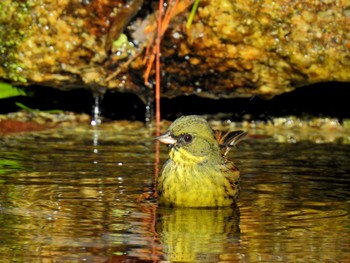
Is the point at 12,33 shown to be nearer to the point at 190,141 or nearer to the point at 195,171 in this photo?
the point at 190,141

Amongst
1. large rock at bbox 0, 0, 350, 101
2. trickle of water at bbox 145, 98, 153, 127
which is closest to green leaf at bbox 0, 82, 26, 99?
large rock at bbox 0, 0, 350, 101

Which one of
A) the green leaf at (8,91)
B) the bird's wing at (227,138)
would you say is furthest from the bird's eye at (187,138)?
the green leaf at (8,91)

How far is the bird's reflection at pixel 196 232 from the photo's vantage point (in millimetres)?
5133

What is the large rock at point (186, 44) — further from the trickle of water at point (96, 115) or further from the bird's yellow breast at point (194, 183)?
the bird's yellow breast at point (194, 183)

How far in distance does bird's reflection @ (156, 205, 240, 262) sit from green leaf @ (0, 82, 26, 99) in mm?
3632

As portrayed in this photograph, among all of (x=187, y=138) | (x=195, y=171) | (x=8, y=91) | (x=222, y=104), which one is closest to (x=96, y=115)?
(x=8, y=91)

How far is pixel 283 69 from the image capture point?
9.20 m

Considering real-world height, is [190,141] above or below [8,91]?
below

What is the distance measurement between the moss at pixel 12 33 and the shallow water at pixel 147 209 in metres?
0.60

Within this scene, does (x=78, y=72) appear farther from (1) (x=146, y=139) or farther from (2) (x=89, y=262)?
(2) (x=89, y=262)

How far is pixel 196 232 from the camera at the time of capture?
5711mm

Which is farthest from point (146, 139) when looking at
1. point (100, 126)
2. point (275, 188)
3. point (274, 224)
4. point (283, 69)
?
point (274, 224)

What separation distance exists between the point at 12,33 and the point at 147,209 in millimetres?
3304

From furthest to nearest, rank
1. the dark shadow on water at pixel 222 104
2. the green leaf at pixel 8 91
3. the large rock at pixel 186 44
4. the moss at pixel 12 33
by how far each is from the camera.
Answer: the dark shadow on water at pixel 222 104, the green leaf at pixel 8 91, the moss at pixel 12 33, the large rock at pixel 186 44
